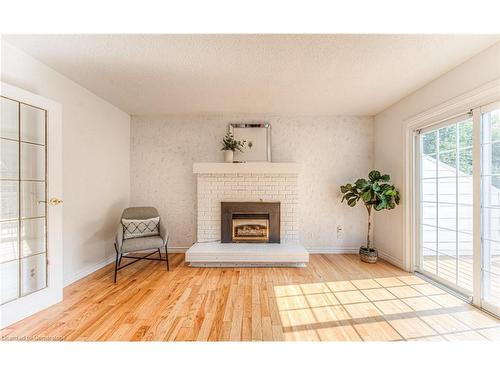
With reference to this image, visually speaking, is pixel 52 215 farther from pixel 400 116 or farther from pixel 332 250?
pixel 400 116

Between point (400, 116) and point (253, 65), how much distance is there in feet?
7.49

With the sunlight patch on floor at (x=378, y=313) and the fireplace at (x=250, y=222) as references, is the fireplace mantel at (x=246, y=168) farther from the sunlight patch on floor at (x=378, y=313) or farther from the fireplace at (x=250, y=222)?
the sunlight patch on floor at (x=378, y=313)

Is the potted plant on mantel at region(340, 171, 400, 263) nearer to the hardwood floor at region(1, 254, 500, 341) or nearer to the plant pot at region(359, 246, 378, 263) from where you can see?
the plant pot at region(359, 246, 378, 263)

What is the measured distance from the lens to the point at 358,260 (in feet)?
11.4

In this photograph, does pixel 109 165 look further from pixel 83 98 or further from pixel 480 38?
pixel 480 38

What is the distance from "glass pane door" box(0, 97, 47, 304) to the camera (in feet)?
6.26

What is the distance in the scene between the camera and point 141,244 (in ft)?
9.44

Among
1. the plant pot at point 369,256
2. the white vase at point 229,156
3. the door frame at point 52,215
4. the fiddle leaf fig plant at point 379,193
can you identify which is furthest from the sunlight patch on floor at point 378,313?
the door frame at point 52,215

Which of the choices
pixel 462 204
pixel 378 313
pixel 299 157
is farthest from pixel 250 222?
pixel 462 204

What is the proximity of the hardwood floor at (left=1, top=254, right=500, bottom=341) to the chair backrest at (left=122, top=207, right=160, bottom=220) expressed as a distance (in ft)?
2.49

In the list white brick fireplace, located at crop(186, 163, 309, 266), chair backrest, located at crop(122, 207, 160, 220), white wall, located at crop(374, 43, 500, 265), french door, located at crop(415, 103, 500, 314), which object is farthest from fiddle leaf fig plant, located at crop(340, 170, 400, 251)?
chair backrest, located at crop(122, 207, 160, 220)
